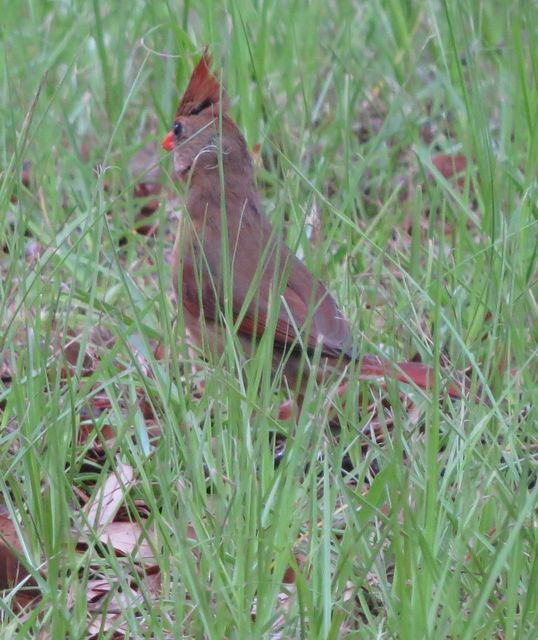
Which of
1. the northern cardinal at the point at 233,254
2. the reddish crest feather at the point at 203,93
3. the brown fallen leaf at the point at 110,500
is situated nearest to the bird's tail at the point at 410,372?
the northern cardinal at the point at 233,254

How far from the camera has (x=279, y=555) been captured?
221 cm

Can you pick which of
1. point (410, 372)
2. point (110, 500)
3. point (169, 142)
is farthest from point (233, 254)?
point (169, 142)

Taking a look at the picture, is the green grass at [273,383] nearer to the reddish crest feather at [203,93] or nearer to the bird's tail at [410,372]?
the bird's tail at [410,372]

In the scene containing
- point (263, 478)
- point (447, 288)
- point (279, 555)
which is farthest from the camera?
point (447, 288)

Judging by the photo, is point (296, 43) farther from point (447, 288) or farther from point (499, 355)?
point (499, 355)

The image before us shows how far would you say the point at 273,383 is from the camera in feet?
8.35

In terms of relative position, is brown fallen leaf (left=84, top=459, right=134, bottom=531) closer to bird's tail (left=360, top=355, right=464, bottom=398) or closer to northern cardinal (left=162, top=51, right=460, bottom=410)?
northern cardinal (left=162, top=51, right=460, bottom=410)

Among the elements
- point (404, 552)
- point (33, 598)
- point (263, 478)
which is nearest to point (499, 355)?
point (263, 478)

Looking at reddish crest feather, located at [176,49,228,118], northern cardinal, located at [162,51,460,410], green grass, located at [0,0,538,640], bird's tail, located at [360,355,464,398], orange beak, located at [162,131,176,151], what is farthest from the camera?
orange beak, located at [162,131,176,151]

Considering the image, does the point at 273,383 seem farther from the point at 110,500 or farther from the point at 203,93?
the point at 203,93

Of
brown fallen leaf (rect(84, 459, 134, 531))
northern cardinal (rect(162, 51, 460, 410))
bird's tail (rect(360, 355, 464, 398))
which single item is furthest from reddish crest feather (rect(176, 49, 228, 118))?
brown fallen leaf (rect(84, 459, 134, 531))

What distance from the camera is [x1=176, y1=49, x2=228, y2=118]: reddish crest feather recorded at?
12.3 feet

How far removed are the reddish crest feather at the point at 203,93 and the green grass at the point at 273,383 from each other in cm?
19

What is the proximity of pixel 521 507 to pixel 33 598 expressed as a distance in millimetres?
870
